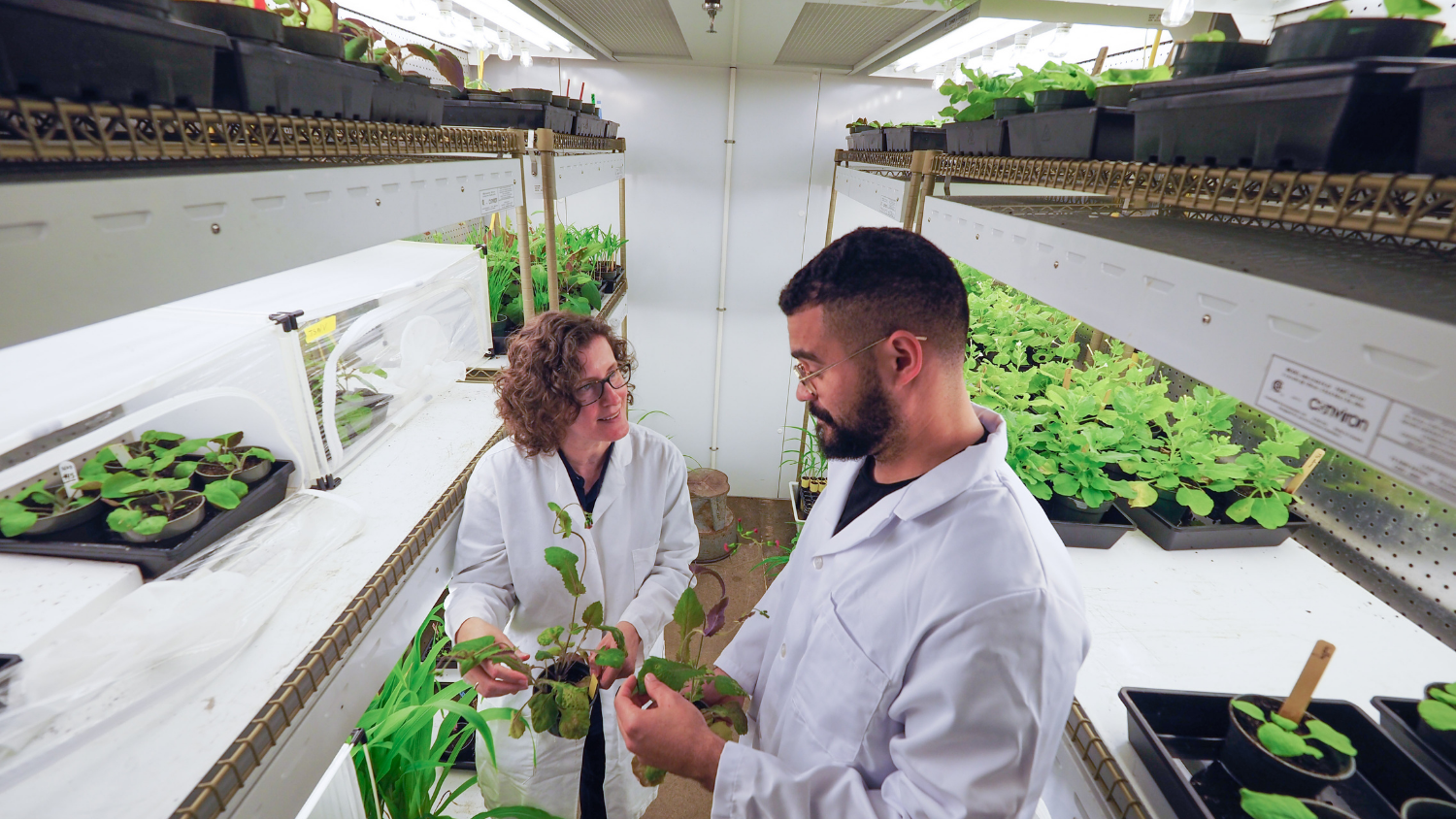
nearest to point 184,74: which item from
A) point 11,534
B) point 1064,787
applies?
point 11,534

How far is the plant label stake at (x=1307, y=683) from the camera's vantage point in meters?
0.74

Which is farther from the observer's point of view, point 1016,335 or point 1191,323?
point 1016,335

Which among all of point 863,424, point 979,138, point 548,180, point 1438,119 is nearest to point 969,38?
point 979,138

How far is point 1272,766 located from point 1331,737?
0.08 m

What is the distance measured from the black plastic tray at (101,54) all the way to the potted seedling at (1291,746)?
1.42 meters

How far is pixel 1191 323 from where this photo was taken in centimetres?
64

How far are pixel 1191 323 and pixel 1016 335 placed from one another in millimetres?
2130

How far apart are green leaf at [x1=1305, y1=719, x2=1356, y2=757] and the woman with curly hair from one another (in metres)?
1.22

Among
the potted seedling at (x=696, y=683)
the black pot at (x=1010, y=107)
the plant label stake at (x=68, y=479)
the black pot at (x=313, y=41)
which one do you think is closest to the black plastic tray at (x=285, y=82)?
the black pot at (x=313, y=41)

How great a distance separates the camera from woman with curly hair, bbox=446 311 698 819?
147cm

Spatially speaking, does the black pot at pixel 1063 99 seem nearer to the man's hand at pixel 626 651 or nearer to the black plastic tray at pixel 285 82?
the black plastic tray at pixel 285 82

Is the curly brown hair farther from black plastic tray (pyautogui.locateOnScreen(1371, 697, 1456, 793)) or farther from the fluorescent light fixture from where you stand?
the fluorescent light fixture

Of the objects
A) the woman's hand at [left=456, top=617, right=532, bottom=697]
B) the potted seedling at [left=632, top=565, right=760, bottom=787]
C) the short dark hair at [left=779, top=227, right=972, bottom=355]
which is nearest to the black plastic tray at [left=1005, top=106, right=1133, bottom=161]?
the short dark hair at [left=779, top=227, right=972, bottom=355]

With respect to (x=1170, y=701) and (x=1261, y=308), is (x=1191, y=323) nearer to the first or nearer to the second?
(x=1261, y=308)
